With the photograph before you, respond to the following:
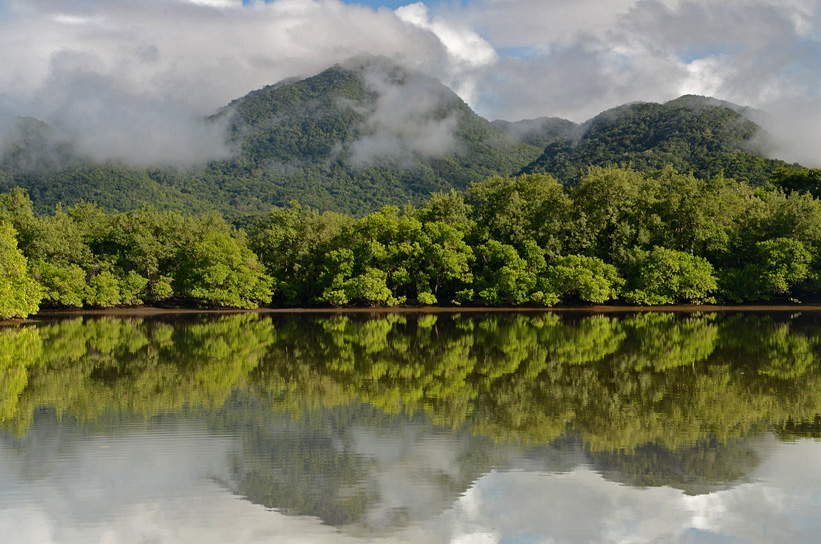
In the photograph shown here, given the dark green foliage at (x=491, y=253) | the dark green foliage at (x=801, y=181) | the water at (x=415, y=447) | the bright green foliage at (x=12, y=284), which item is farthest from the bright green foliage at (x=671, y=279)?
the bright green foliage at (x=12, y=284)

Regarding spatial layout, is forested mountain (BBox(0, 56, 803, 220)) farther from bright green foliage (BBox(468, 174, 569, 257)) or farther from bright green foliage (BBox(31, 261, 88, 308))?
bright green foliage (BBox(31, 261, 88, 308))

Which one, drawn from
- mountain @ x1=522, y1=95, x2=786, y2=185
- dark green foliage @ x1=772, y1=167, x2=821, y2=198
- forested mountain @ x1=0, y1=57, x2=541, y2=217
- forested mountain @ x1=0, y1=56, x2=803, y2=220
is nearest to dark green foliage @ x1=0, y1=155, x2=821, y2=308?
dark green foliage @ x1=772, y1=167, x2=821, y2=198

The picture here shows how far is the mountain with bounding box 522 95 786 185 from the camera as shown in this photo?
8512 cm

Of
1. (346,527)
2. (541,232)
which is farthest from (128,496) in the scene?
(541,232)

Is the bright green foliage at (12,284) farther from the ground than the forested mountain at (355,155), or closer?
closer

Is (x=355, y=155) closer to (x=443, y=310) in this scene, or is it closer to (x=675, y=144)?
(x=675, y=144)

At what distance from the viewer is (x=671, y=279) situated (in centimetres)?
4822

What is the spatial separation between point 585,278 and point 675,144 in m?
61.1

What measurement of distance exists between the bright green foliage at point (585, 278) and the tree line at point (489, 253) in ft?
0.31

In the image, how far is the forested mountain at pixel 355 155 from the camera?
344ft

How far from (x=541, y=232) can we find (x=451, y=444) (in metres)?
43.0

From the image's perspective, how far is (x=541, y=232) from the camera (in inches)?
2104

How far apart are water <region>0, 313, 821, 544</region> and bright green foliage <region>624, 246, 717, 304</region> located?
25.2 m

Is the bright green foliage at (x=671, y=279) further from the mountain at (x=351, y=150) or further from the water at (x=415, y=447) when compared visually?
the mountain at (x=351, y=150)
